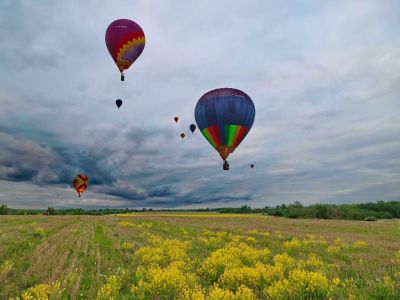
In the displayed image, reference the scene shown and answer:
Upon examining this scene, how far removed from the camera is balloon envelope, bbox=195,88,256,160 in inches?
1344

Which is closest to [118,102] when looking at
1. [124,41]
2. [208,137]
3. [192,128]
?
[124,41]

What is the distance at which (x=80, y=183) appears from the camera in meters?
82.8

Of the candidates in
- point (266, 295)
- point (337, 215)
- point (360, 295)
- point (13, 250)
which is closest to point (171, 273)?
point (266, 295)

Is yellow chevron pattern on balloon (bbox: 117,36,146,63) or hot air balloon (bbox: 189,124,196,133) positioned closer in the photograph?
yellow chevron pattern on balloon (bbox: 117,36,146,63)

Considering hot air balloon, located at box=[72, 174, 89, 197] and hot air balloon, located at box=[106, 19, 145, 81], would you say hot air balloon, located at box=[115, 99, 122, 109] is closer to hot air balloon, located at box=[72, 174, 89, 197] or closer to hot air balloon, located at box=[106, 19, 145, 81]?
hot air balloon, located at box=[106, 19, 145, 81]

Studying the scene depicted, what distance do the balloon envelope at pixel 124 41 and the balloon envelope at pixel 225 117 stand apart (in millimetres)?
10217

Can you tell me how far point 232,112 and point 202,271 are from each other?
2239cm

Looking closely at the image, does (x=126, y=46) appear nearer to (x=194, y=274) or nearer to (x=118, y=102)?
(x=118, y=102)

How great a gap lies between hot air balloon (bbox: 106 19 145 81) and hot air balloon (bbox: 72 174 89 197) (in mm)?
48171

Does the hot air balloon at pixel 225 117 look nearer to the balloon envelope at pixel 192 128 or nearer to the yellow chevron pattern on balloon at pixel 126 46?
the yellow chevron pattern on balloon at pixel 126 46

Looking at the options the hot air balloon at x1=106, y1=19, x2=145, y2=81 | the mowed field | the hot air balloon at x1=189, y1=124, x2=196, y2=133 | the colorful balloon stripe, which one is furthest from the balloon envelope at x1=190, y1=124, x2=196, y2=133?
the mowed field

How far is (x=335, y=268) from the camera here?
1427cm

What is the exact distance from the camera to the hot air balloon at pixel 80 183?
270ft

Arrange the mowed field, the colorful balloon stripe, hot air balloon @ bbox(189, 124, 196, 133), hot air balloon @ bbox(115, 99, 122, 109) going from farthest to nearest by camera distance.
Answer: hot air balloon @ bbox(189, 124, 196, 133) < hot air balloon @ bbox(115, 99, 122, 109) < the colorful balloon stripe < the mowed field
